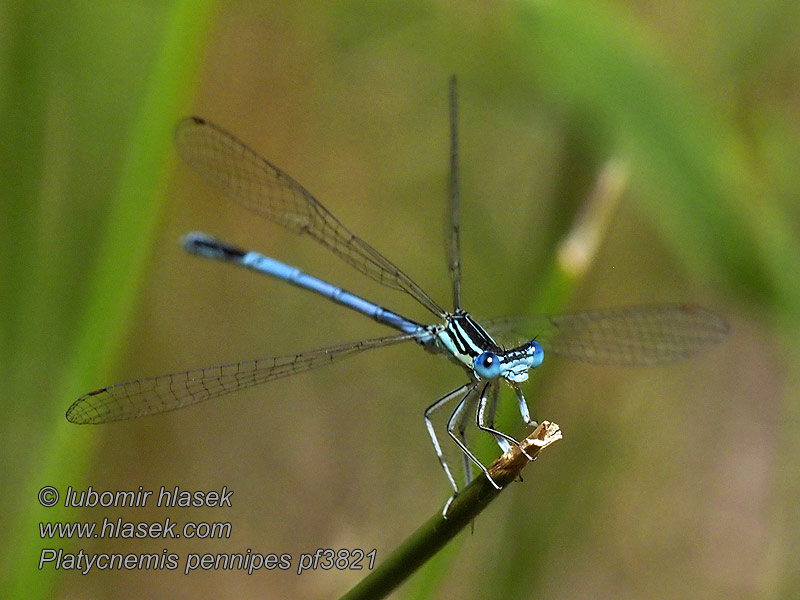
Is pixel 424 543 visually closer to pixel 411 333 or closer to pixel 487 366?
pixel 487 366

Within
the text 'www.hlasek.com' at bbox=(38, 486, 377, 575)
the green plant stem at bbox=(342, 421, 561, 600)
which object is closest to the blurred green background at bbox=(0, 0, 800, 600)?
the text 'www.hlasek.com' at bbox=(38, 486, 377, 575)

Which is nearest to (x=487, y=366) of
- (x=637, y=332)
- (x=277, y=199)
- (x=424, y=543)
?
(x=637, y=332)

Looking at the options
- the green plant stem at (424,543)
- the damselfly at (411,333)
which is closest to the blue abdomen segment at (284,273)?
the damselfly at (411,333)

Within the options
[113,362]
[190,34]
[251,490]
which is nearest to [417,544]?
[113,362]

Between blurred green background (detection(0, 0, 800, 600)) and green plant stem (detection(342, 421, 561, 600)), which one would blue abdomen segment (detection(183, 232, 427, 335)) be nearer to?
blurred green background (detection(0, 0, 800, 600))

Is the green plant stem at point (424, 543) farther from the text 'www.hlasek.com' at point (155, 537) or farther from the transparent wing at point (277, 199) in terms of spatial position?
the transparent wing at point (277, 199)

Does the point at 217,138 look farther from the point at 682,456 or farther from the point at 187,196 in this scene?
the point at 682,456

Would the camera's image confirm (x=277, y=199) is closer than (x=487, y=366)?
No
